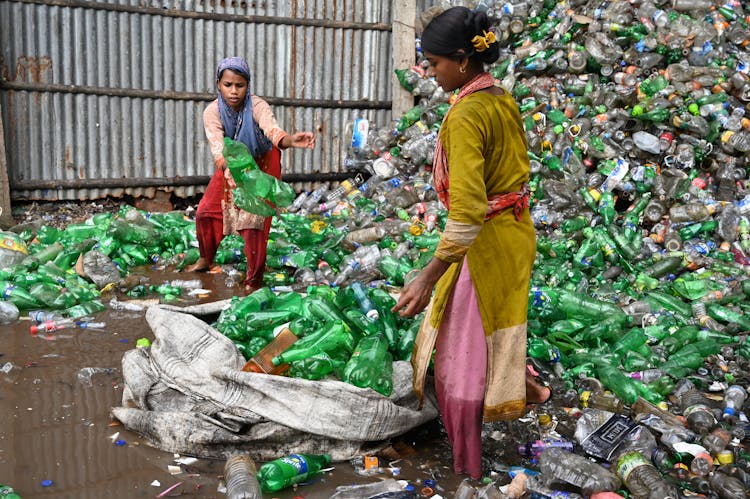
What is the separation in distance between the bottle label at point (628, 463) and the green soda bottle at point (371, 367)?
0.98m

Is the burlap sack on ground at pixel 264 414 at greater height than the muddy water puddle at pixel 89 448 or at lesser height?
greater

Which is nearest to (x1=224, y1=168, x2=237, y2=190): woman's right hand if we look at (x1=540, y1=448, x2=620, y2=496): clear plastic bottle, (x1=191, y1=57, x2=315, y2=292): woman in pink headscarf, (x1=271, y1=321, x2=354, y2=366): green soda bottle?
(x1=191, y1=57, x2=315, y2=292): woman in pink headscarf

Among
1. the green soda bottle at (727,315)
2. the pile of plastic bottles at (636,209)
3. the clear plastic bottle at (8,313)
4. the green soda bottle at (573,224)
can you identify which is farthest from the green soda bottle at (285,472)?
the green soda bottle at (573,224)

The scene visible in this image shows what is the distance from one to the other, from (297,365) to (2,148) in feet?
17.9

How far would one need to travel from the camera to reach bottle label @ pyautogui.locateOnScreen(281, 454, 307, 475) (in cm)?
289

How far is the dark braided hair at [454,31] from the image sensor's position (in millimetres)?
2586

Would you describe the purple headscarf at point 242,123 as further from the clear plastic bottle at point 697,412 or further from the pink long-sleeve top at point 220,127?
the clear plastic bottle at point 697,412

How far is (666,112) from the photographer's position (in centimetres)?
697

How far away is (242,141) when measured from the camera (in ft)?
16.7

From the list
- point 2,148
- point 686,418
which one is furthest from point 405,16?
point 686,418

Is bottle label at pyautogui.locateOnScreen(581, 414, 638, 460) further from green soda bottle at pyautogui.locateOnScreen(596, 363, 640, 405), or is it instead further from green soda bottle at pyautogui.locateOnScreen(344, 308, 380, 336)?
green soda bottle at pyautogui.locateOnScreen(344, 308, 380, 336)

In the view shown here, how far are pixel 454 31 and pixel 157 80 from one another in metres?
6.19

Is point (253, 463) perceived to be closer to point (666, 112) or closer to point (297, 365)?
point (297, 365)

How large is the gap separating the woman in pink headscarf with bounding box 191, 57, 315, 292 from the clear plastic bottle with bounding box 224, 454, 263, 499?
94.4 inches
